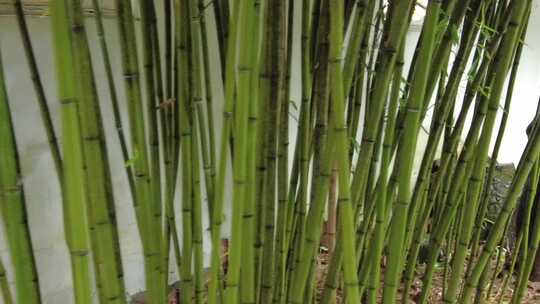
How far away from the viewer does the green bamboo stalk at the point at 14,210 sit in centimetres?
49

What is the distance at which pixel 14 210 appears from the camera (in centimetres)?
53

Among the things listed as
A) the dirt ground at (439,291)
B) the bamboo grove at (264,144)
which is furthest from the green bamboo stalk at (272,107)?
the dirt ground at (439,291)

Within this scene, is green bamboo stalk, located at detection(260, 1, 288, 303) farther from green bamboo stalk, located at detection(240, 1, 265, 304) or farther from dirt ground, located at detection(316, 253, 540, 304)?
dirt ground, located at detection(316, 253, 540, 304)

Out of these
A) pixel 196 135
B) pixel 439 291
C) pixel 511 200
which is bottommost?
pixel 439 291

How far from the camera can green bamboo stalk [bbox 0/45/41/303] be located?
49 cm

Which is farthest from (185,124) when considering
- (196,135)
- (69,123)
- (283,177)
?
(69,123)

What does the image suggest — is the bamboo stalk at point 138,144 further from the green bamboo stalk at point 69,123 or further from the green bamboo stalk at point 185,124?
the green bamboo stalk at point 69,123

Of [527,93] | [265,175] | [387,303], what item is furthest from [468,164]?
[527,93]

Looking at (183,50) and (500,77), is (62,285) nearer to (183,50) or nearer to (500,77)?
(183,50)

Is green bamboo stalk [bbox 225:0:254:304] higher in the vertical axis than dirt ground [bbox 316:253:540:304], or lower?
higher

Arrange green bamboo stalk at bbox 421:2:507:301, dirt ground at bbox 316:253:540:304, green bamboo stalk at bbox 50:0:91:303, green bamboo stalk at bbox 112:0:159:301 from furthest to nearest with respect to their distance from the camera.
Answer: dirt ground at bbox 316:253:540:304 → green bamboo stalk at bbox 421:2:507:301 → green bamboo stalk at bbox 112:0:159:301 → green bamboo stalk at bbox 50:0:91:303

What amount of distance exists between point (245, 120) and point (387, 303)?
0.42m

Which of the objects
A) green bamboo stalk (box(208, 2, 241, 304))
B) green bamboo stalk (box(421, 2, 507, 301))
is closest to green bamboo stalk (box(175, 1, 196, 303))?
green bamboo stalk (box(208, 2, 241, 304))

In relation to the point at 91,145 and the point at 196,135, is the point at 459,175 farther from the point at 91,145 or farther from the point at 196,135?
the point at 91,145
